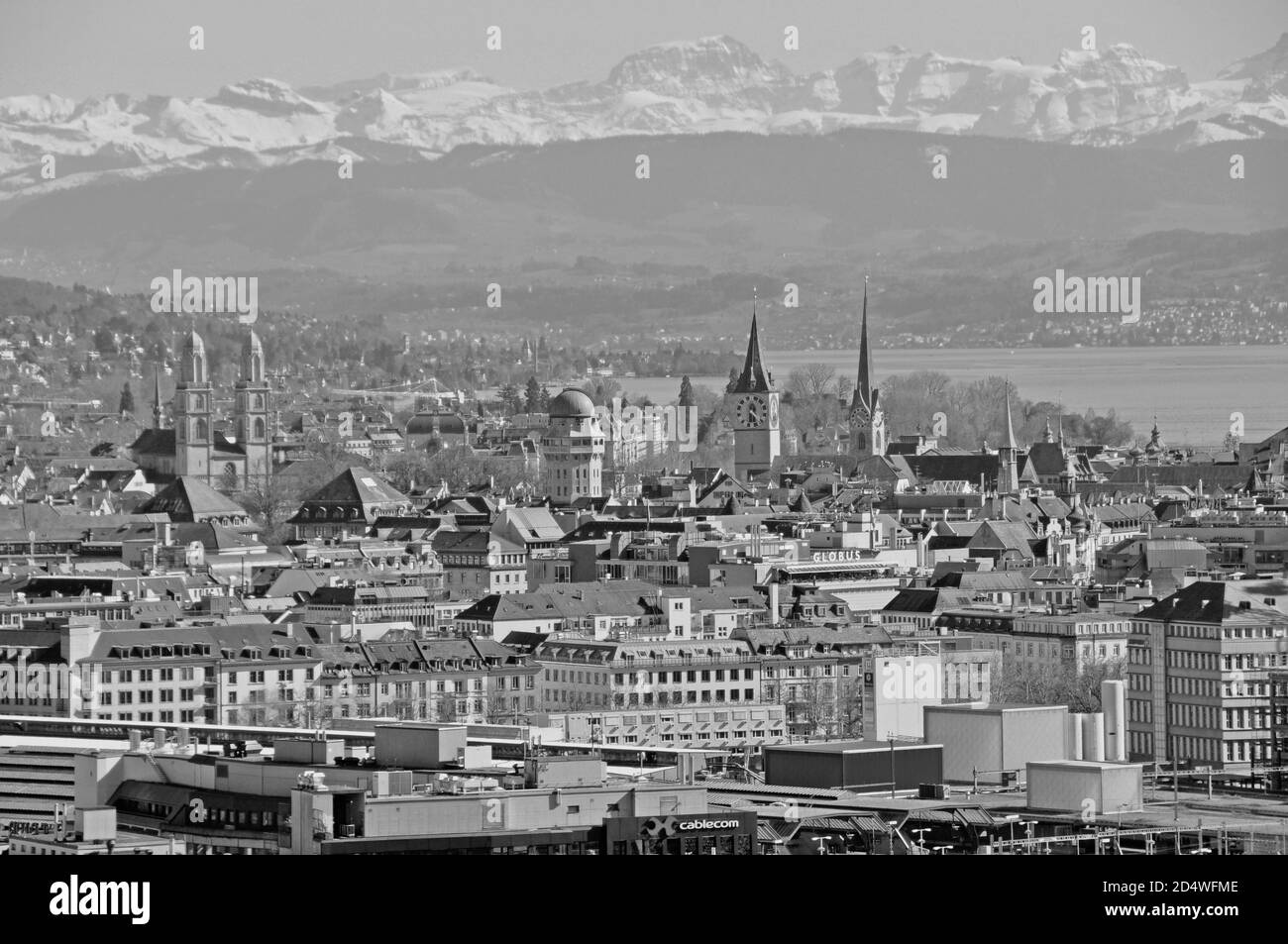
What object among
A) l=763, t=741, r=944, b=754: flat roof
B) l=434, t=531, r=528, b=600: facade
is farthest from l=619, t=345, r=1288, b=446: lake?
l=763, t=741, r=944, b=754: flat roof

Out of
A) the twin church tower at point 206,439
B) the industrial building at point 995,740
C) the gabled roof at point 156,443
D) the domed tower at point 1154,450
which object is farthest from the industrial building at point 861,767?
the domed tower at point 1154,450

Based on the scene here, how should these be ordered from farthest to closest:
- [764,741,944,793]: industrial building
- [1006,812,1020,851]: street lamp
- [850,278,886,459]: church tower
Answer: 1. [850,278,886,459]: church tower
2. [764,741,944,793]: industrial building
3. [1006,812,1020,851]: street lamp

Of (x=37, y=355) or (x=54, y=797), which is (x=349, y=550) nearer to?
(x=54, y=797)

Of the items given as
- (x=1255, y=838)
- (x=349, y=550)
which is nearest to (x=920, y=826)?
(x=1255, y=838)

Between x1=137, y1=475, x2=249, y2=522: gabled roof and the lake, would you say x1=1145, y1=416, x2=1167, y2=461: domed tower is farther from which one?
x1=137, y1=475, x2=249, y2=522: gabled roof

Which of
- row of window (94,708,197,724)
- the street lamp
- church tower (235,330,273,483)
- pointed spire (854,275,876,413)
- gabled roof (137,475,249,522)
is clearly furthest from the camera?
pointed spire (854,275,876,413)

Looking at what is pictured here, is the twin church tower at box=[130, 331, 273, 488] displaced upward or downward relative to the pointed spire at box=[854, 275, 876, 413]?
downward
